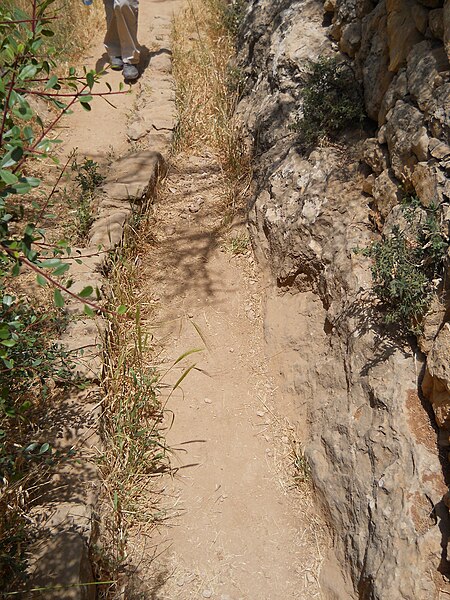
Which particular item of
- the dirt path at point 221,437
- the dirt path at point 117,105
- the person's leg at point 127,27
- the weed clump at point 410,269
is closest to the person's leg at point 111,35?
the person's leg at point 127,27

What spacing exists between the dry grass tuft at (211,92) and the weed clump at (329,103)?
0.82 m

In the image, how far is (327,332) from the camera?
2863 millimetres

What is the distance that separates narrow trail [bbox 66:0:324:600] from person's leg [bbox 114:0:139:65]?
1927 millimetres

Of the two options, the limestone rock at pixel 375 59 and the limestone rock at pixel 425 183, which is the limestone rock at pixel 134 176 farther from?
the limestone rock at pixel 425 183

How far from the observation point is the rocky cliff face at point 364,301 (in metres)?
2.01

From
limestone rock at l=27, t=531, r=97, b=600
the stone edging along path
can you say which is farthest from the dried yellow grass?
limestone rock at l=27, t=531, r=97, b=600

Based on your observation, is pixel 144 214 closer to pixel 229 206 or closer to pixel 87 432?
pixel 229 206

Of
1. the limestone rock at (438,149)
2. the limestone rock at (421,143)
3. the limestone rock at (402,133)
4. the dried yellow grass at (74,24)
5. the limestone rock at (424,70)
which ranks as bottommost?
the limestone rock at (438,149)

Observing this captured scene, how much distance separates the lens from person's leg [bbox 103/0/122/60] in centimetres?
557

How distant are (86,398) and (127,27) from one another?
4.50 metres

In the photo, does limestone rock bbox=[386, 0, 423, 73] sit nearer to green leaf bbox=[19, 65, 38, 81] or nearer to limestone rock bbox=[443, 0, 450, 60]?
limestone rock bbox=[443, 0, 450, 60]

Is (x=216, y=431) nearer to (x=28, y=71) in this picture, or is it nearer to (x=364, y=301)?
(x=364, y=301)

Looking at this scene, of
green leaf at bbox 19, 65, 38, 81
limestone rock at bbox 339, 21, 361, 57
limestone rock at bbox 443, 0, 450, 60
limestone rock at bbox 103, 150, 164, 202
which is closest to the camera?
green leaf at bbox 19, 65, 38, 81

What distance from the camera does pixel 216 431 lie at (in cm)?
290
